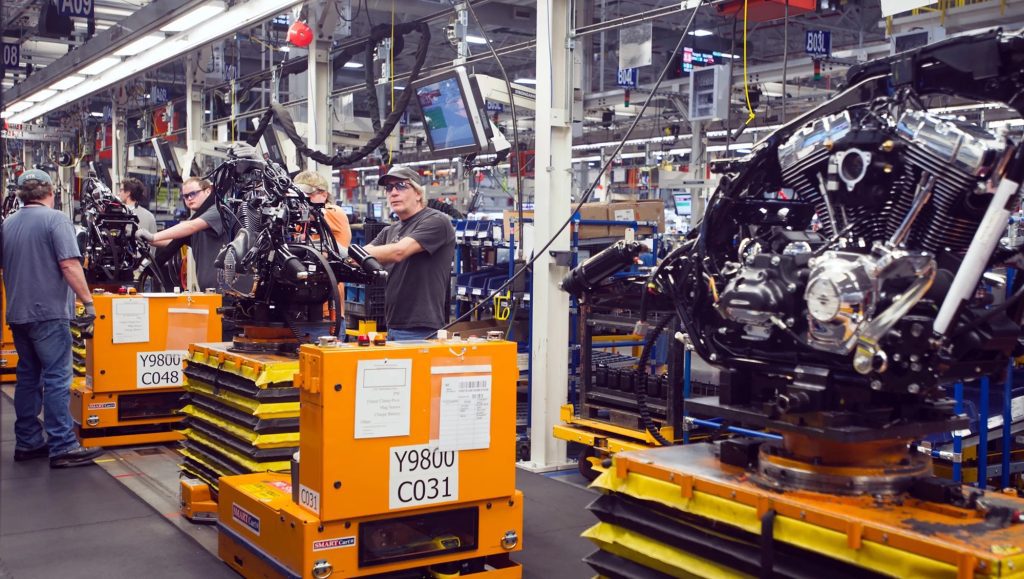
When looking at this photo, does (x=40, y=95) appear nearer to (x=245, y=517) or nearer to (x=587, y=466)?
(x=587, y=466)

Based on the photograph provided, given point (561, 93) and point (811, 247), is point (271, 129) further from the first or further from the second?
point (811, 247)

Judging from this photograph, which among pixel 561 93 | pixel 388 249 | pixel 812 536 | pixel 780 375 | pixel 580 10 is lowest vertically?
pixel 812 536

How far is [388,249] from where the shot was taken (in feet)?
16.1

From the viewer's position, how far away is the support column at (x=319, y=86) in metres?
8.38

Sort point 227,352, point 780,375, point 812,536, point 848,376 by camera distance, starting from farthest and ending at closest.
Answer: point 227,352, point 780,375, point 848,376, point 812,536

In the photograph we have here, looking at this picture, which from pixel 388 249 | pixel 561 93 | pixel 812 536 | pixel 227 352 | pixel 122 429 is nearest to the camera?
pixel 812 536

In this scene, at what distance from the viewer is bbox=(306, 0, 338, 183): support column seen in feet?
27.5

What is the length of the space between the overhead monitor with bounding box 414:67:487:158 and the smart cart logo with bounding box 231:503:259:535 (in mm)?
3775

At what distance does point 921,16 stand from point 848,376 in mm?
→ 3417

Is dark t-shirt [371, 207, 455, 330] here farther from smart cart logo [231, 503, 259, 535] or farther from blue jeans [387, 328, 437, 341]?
smart cart logo [231, 503, 259, 535]

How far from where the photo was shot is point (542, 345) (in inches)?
239

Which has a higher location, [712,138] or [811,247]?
[712,138]

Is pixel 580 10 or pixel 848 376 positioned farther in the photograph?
pixel 580 10

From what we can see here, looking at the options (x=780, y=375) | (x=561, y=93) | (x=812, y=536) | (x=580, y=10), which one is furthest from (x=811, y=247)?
(x=580, y=10)
